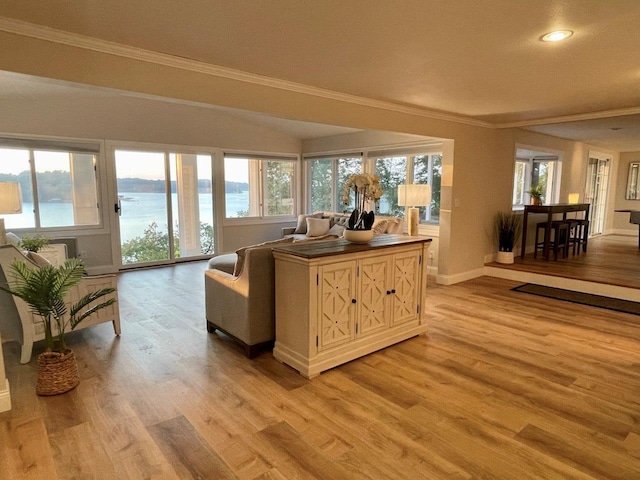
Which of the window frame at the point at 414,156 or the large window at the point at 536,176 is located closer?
the window frame at the point at 414,156

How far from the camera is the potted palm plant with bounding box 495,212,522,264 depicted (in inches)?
245

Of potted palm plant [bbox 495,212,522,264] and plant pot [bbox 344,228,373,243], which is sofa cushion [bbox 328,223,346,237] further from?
plant pot [bbox 344,228,373,243]

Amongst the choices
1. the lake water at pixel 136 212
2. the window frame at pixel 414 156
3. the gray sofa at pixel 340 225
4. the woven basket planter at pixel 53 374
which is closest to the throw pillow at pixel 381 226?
the gray sofa at pixel 340 225

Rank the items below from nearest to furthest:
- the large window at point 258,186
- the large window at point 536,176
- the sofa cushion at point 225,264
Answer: the sofa cushion at point 225,264 < the large window at point 258,186 < the large window at point 536,176

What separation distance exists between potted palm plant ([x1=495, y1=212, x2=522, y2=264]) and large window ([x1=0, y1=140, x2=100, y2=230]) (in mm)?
6597

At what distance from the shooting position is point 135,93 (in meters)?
2.70

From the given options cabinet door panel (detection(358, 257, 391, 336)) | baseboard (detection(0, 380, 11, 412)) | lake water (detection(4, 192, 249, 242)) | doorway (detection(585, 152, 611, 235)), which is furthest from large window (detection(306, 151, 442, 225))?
doorway (detection(585, 152, 611, 235))

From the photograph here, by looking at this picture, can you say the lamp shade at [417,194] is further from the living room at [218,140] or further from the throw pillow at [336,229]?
the throw pillow at [336,229]

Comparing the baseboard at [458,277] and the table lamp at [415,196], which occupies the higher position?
the table lamp at [415,196]

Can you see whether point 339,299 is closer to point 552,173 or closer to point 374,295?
point 374,295

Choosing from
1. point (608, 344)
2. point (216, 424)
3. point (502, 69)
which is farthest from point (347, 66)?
point (608, 344)

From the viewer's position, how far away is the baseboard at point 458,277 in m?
5.63

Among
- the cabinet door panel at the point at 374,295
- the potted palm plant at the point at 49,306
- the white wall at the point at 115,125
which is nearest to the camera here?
the potted palm plant at the point at 49,306

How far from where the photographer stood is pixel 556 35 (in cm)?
242
